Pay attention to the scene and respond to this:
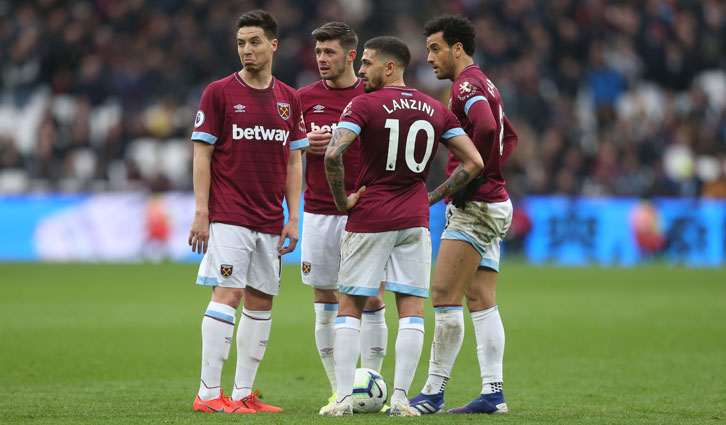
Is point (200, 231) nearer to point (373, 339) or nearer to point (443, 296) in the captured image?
point (373, 339)

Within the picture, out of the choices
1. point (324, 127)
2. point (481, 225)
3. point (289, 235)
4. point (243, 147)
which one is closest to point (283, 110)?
point (243, 147)

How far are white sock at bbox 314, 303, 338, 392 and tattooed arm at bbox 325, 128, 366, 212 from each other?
1.20 metres

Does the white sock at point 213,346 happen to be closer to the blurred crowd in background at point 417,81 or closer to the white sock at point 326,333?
the white sock at point 326,333

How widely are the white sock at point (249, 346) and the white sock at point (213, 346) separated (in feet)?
0.72

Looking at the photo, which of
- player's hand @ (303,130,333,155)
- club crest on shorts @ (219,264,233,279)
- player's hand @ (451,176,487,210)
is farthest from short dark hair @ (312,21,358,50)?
club crest on shorts @ (219,264,233,279)

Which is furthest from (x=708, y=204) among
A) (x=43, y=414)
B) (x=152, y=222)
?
(x=43, y=414)

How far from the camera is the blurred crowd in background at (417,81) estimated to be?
2152 cm

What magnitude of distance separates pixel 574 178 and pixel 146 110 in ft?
31.9

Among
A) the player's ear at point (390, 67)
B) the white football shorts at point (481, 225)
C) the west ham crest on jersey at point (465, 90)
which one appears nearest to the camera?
the player's ear at point (390, 67)

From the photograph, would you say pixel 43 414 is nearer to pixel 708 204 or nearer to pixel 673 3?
pixel 708 204

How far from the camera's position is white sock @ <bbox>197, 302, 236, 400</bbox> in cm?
634

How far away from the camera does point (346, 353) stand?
5992 mm

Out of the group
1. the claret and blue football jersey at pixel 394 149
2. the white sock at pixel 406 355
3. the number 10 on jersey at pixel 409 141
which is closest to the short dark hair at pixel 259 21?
the claret and blue football jersey at pixel 394 149

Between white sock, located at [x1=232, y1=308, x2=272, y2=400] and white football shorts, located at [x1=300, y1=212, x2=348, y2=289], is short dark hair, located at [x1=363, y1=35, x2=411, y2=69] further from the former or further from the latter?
white sock, located at [x1=232, y1=308, x2=272, y2=400]
